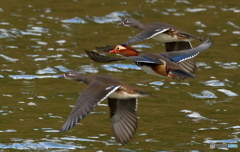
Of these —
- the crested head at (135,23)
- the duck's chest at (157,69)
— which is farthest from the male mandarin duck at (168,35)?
the duck's chest at (157,69)

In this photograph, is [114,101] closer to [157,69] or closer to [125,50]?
[157,69]

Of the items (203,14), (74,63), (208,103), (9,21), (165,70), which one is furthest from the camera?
(203,14)

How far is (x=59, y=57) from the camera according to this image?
62.2 ft

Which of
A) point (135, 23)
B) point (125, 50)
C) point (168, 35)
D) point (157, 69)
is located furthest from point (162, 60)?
point (135, 23)

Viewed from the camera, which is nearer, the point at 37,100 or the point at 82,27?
the point at 37,100

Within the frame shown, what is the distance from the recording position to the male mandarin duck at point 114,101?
10.9 meters

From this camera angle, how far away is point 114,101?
12.2m

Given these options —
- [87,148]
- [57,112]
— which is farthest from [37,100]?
[87,148]

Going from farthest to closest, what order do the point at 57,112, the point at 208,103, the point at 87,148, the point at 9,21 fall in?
the point at 9,21, the point at 208,103, the point at 57,112, the point at 87,148

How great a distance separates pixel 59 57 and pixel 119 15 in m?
4.05

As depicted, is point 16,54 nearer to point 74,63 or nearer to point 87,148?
point 74,63

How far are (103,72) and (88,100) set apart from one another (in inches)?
280

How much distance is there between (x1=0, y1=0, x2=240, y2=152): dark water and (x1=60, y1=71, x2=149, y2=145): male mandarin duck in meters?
1.57

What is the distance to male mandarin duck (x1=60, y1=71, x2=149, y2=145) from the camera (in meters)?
10.9
